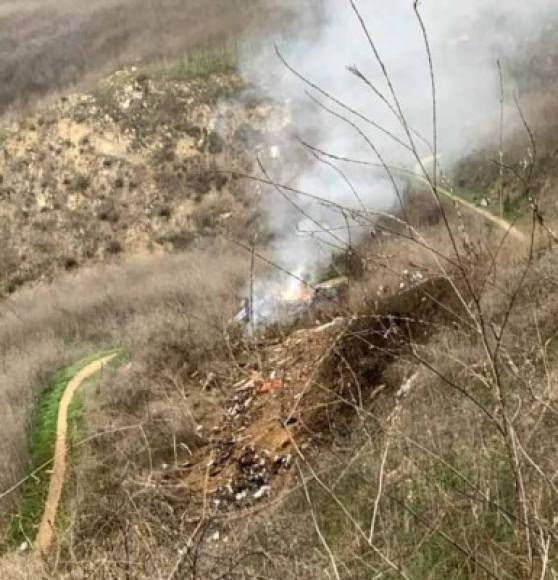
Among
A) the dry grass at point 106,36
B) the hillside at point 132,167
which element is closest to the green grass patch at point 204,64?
the hillside at point 132,167

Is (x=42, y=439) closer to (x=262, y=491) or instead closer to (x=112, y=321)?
(x=262, y=491)

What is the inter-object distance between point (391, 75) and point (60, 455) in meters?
18.5

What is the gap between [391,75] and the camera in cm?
2636

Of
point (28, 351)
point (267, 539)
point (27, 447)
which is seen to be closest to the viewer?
point (267, 539)

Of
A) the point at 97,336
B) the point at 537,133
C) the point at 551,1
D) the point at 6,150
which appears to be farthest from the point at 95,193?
the point at 551,1

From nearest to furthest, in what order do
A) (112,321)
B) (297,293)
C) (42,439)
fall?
1. (42,439)
2. (297,293)
3. (112,321)

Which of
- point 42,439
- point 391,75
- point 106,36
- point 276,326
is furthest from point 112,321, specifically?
point 106,36

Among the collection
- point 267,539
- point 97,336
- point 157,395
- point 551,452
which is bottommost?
point 97,336

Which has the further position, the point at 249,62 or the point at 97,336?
the point at 249,62

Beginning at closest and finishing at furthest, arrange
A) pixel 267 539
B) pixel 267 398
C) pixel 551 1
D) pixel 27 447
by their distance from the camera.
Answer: pixel 267 539, pixel 267 398, pixel 27 447, pixel 551 1

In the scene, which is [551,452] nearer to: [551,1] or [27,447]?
[27,447]

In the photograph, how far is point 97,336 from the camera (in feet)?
61.1

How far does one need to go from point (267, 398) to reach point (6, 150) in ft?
74.4

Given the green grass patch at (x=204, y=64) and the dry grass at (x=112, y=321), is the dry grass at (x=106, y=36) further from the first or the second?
the dry grass at (x=112, y=321)
